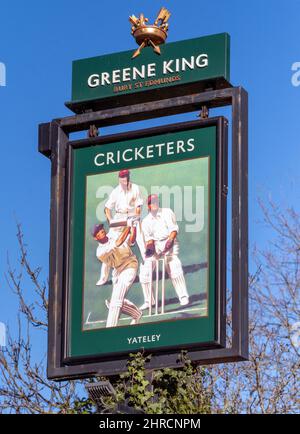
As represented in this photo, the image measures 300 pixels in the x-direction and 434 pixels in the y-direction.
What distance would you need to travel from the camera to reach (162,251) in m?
18.5

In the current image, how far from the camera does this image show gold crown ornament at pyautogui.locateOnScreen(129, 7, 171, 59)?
1959 cm

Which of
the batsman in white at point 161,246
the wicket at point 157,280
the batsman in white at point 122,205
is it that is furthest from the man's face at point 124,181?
the wicket at point 157,280

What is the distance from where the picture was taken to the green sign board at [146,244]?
18172mm

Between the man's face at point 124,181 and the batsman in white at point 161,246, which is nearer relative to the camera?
the batsman in white at point 161,246

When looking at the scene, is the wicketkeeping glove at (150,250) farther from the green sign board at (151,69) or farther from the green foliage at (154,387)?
the green sign board at (151,69)

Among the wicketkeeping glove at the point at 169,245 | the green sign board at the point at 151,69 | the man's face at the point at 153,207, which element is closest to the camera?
the wicketkeeping glove at the point at 169,245

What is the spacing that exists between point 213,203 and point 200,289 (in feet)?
3.19

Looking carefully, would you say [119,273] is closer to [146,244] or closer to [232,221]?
[146,244]

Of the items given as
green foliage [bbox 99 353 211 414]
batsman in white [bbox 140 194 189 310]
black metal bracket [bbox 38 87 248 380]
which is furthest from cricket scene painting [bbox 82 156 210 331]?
green foliage [bbox 99 353 211 414]

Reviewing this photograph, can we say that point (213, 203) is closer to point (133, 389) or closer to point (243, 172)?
point (243, 172)

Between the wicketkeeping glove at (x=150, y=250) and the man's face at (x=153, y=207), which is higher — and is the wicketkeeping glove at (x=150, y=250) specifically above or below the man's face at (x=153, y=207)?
below

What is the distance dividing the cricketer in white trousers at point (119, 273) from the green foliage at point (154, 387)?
0.53 metres

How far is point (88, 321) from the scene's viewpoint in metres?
18.7
